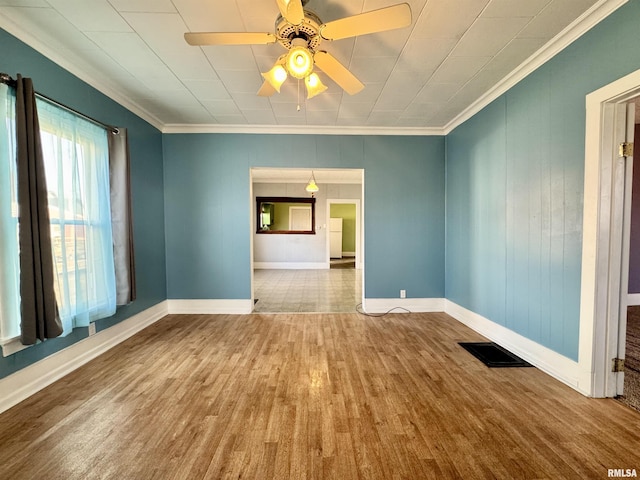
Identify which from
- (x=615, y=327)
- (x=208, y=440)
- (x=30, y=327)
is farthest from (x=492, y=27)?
(x=30, y=327)

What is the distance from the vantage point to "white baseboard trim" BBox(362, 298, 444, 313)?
3988 mm

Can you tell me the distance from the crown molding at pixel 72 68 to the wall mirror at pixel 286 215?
15.5ft

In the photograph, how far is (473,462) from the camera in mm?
1396

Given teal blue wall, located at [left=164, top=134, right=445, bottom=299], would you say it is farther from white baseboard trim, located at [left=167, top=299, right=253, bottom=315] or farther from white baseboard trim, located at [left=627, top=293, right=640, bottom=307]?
white baseboard trim, located at [left=627, top=293, right=640, bottom=307]

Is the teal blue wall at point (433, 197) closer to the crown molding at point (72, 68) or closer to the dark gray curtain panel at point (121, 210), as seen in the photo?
the crown molding at point (72, 68)

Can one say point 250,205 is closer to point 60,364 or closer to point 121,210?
point 121,210

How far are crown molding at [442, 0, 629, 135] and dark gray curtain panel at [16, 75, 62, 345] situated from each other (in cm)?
391

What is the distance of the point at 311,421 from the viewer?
1.70m

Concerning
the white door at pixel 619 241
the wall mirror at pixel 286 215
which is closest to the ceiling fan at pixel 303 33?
the white door at pixel 619 241

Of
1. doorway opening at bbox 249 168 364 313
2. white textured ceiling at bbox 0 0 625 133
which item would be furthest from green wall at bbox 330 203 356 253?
white textured ceiling at bbox 0 0 625 133

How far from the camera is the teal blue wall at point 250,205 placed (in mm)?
3896

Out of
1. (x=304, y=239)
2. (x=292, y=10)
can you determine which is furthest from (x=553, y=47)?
(x=304, y=239)

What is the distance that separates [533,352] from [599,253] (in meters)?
1.08

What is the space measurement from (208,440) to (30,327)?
58.7 inches
